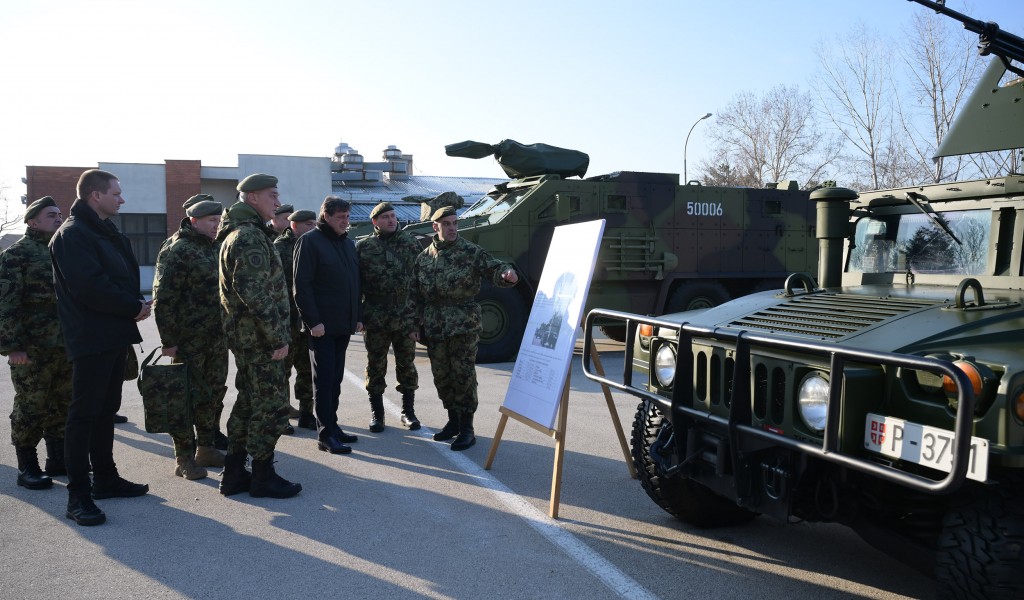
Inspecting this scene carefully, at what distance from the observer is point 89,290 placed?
161 inches

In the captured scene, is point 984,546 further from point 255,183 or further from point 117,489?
point 117,489

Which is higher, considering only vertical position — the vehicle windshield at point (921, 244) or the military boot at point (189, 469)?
the vehicle windshield at point (921, 244)

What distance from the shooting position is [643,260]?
11.3 metres

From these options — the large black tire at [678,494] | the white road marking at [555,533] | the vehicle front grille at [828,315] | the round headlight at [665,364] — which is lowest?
the white road marking at [555,533]

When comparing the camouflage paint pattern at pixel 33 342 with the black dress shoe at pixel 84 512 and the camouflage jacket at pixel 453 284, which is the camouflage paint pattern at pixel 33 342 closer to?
the black dress shoe at pixel 84 512

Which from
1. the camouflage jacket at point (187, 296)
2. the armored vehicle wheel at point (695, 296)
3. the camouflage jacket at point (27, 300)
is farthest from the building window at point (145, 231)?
the camouflage jacket at point (187, 296)

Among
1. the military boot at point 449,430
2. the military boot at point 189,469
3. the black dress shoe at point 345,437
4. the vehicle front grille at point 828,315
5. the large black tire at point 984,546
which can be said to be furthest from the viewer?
the military boot at point 449,430

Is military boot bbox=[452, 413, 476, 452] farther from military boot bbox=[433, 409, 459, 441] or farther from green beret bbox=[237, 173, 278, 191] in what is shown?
green beret bbox=[237, 173, 278, 191]

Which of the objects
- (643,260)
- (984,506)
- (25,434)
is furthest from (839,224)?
(643,260)

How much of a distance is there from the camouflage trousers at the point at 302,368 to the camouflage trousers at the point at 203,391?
1.11 metres

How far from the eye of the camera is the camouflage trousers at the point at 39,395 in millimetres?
4754

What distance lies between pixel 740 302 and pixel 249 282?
265 cm

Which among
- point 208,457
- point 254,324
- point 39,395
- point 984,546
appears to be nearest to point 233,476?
point 208,457

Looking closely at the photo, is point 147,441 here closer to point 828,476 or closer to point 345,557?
point 345,557
